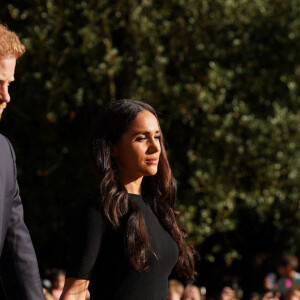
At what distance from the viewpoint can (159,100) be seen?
11367mm

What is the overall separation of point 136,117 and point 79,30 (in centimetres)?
761

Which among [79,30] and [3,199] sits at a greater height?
[3,199]

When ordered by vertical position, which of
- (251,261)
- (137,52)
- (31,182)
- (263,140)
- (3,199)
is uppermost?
(3,199)

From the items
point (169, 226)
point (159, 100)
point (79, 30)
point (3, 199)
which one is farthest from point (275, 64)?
point (3, 199)

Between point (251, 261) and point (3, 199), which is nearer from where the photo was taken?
point (3, 199)

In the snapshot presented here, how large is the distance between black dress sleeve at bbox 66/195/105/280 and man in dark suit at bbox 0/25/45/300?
0.31m

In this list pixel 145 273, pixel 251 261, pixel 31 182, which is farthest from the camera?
pixel 251 261

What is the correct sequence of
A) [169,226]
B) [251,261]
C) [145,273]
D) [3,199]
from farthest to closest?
1. [251,261]
2. [169,226]
3. [145,273]
4. [3,199]

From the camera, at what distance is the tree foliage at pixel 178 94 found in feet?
36.7

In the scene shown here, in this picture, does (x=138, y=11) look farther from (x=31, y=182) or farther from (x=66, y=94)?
(x=31, y=182)

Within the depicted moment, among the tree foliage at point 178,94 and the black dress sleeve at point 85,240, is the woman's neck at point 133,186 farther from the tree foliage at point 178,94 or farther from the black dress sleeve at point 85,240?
the tree foliage at point 178,94

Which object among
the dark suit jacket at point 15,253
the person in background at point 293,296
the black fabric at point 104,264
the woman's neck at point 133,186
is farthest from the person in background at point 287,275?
the dark suit jacket at point 15,253

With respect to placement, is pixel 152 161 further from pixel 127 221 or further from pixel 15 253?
pixel 15 253

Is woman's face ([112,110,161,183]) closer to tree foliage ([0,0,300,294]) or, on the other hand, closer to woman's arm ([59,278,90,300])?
woman's arm ([59,278,90,300])
